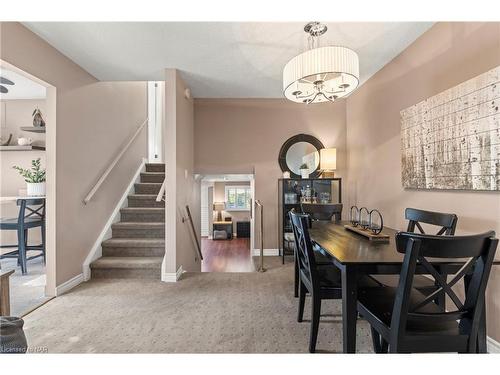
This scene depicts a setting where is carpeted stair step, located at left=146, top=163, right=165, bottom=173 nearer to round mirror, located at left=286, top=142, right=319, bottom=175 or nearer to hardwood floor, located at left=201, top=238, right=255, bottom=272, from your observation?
hardwood floor, located at left=201, top=238, right=255, bottom=272

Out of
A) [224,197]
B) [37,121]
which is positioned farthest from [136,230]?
[224,197]

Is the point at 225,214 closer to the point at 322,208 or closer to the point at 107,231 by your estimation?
the point at 107,231

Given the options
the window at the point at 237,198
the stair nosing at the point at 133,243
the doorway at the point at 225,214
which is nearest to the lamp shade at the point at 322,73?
the stair nosing at the point at 133,243

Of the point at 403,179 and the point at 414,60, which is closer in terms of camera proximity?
the point at 414,60

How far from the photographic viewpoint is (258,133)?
4.30m

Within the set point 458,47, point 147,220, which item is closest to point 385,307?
point 458,47

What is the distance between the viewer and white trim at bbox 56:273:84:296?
8.54ft

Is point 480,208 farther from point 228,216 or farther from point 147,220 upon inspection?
point 228,216

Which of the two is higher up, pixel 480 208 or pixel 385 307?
pixel 480 208

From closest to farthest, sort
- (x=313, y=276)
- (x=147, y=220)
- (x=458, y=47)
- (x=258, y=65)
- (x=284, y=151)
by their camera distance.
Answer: (x=313, y=276) → (x=458, y=47) → (x=258, y=65) → (x=147, y=220) → (x=284, y=151)

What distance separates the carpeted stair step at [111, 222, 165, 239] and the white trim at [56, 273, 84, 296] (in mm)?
777

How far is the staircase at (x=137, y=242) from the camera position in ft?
10.1

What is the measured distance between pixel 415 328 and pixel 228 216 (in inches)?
356
